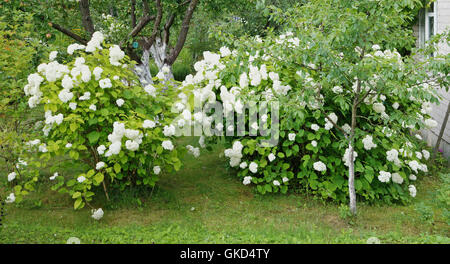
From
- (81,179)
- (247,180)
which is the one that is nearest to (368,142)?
(247,180)

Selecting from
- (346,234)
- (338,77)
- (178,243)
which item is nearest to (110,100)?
(178,243)

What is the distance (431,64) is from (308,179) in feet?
6.13

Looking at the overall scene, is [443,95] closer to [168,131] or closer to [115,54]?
[168,131]

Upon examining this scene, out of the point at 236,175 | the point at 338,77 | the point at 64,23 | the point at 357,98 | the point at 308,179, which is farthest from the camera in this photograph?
the point at 64,23

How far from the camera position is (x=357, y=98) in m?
4.28

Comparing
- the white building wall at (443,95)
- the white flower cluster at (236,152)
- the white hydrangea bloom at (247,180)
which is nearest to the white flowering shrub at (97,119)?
the white flower cluster at (236,152)

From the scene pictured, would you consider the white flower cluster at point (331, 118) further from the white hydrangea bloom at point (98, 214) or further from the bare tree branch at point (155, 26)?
the bare tree branch at point (155, 26)

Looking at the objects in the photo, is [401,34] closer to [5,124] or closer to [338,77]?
[338,77]

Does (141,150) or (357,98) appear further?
(141,150)

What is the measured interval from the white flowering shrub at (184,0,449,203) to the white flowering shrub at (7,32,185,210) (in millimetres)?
604

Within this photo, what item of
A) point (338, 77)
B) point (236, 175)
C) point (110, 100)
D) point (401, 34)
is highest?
point (401, 34)

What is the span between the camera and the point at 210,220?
178 inches

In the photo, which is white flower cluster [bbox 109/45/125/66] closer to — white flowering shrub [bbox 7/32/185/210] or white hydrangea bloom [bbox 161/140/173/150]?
white flowering shrub [bbox 7/32/185/210]

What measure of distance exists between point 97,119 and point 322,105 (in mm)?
2334
